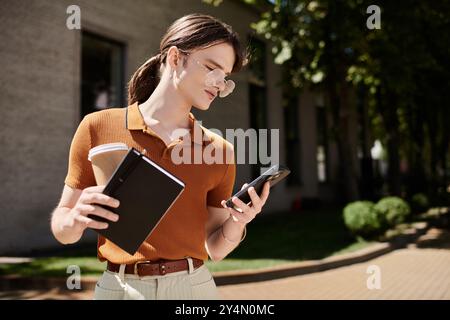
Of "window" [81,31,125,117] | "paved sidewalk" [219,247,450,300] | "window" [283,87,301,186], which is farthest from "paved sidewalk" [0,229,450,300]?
"window" [283,87,301,186]

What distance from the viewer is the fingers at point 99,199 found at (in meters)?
1.47

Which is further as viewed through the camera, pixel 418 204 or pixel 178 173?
pixel 418 204

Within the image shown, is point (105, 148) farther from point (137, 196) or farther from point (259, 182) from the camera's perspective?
point (259, 182)

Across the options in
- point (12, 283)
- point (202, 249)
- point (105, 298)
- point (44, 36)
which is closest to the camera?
point (105, 298)

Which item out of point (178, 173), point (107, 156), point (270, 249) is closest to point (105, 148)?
point (107, 156)

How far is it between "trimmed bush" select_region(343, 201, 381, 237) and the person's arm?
9471mm

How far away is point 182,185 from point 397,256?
380 inches

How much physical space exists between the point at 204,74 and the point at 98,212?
0.71 meters

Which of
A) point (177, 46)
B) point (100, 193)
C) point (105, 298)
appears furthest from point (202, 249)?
point (177, 46)

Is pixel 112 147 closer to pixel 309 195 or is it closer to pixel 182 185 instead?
pixel 182 185

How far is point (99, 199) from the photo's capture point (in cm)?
147

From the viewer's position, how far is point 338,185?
23766mm

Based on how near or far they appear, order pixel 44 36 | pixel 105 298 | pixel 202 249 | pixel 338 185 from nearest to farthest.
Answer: pixel 105 298, pixel 202 249, pixel 44 36, pixel 338 185

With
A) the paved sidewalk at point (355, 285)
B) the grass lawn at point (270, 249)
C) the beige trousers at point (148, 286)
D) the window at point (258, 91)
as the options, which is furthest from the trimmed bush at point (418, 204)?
the beige trousers at point (148, 286)
